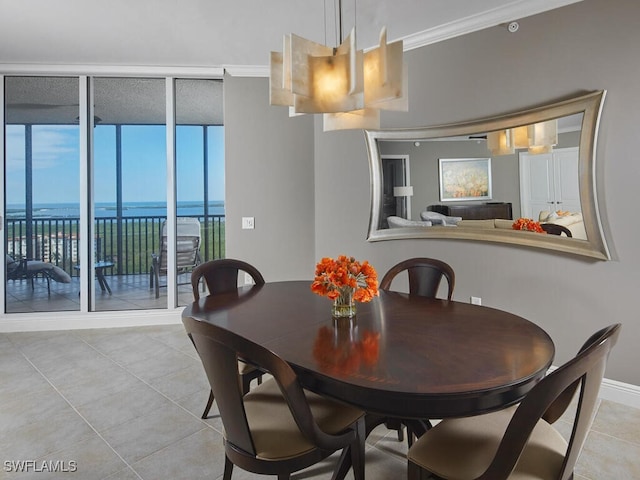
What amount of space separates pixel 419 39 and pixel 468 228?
1631mm

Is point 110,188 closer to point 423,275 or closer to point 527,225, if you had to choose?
point 423,275

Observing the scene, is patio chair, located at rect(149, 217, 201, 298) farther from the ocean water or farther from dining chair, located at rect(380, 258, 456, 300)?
dining chair, located at rect(380, 258, 456, 300)

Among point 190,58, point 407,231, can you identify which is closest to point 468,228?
point 407,231

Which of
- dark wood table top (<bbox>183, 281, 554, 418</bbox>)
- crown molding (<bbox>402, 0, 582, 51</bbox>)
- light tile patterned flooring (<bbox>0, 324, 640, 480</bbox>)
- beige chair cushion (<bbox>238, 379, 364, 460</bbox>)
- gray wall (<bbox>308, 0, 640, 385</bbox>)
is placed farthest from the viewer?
crown molding (<bbox>402, 0, 582, 51</bbox>)

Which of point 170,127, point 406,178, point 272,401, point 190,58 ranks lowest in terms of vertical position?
point 272,401

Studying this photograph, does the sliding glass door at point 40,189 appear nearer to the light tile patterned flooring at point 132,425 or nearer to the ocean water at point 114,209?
the ocean water at point 114,209

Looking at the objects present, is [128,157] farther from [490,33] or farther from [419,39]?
[490,33]

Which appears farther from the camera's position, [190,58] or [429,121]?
[190,58]

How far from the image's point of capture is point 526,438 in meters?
1.07

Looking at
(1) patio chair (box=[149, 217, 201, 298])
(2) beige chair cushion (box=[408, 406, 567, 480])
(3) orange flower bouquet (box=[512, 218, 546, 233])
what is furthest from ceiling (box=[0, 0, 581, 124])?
(2) beige chair cushion (box=[408, 406, 567, 480])

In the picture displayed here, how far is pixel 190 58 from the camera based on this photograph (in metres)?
3.97

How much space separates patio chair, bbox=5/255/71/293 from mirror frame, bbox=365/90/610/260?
10.9 ft

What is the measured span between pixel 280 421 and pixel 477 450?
700mm

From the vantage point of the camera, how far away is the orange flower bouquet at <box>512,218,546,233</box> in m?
2.88
